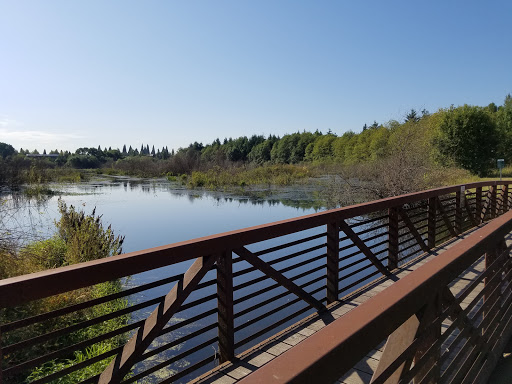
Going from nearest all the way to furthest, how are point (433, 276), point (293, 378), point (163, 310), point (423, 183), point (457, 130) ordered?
point (293, 378), point (433, 276), point (163, 310), point (423, 183), point (457, 130)

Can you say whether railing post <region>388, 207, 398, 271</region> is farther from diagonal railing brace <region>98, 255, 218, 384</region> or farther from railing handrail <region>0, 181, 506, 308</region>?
diagonal railing brace <region>98, 255, 218, 384</region>

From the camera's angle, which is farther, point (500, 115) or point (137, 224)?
point (500, 115)

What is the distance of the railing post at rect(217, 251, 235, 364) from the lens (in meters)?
2.48

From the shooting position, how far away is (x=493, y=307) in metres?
2.23

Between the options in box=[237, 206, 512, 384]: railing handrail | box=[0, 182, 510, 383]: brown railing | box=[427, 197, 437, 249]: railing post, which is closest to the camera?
box=[237, 206, 512, 384]: railing handrail

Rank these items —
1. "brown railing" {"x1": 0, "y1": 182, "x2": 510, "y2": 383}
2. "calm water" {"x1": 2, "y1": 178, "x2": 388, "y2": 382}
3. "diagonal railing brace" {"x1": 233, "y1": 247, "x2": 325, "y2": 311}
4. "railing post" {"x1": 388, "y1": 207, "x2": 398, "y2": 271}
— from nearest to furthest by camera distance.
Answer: "brown railing" {"x1": 0, "y1": 182, "x2": 510, "y2": 383} → "diagonal railing brace" {"x1": 233, "y1": 247, "x2": 325, "y2": 311} → "railing post" {"x1": 388, "y1": 207, "x2": 398, "y2": 271} → "calm water" {"x1": 2, "y1": 178, "x2": 388, "y2": 382}

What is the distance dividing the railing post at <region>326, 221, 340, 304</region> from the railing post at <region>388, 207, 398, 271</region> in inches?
50.8

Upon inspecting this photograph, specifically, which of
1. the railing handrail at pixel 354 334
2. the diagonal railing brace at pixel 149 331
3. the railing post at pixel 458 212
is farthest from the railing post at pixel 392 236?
the railing handrail at pixel 354 334

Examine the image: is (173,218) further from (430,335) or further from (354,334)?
(354,334)

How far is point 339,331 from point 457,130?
101 ft

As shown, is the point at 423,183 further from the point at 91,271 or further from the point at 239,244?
the point at 91,271

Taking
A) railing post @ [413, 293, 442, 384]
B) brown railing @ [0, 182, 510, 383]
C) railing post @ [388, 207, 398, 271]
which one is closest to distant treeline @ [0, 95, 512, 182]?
railing post @ [388, 207, 398, 271]

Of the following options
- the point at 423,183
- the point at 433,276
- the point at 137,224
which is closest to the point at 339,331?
the point at 433,276

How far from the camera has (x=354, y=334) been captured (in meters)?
0.86
